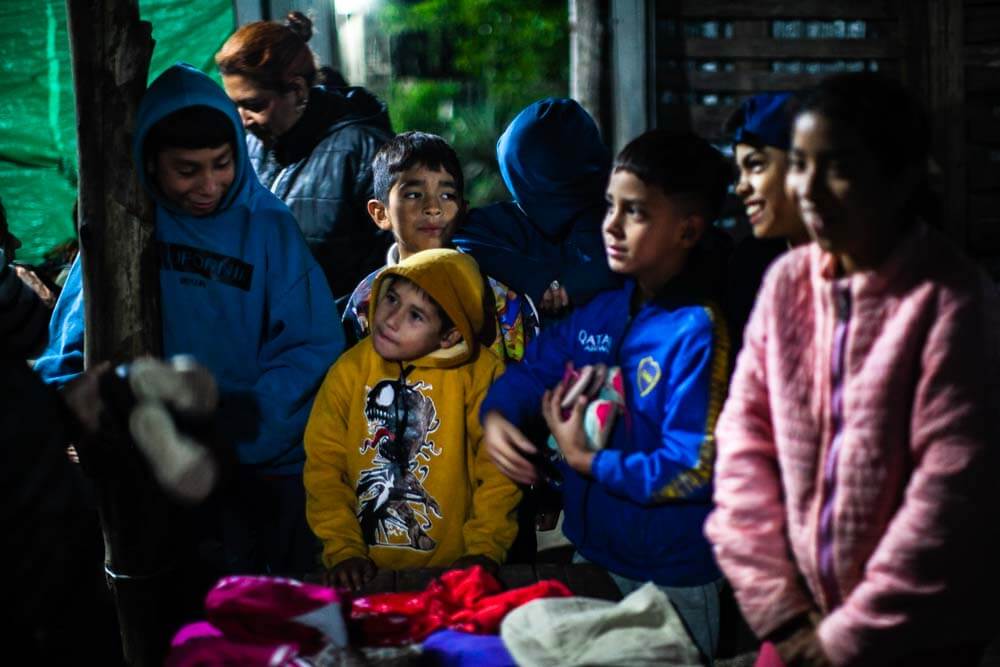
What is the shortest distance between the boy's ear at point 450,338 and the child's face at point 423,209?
55 cm

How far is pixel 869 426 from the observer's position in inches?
86.3

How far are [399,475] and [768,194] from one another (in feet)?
4.40

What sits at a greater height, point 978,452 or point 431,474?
point 978,452

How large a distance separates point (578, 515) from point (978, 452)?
129 centimetres

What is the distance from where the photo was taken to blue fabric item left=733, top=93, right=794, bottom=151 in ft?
10.1

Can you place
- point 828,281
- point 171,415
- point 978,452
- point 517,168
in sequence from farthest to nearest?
point 517,168 < point 171,415 < point 828,281 < point 978,452

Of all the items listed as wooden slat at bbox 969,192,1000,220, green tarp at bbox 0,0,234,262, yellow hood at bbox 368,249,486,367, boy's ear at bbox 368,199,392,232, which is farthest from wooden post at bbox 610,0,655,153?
yellow hood at bbox 368,249,486,367

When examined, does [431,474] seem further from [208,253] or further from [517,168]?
[517,168]

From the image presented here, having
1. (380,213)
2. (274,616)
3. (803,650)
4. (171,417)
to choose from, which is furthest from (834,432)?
(380,213)

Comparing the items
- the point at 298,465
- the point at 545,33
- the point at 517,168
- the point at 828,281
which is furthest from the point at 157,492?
the point at 545,33

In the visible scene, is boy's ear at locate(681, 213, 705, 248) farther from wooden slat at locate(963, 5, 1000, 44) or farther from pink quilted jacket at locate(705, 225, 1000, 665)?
wooden slat at locate(963, 5, 1000, 44)

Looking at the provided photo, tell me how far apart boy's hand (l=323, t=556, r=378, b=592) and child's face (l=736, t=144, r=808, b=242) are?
140cm

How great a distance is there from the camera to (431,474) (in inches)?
140

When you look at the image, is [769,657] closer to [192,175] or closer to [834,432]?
[834,432]
